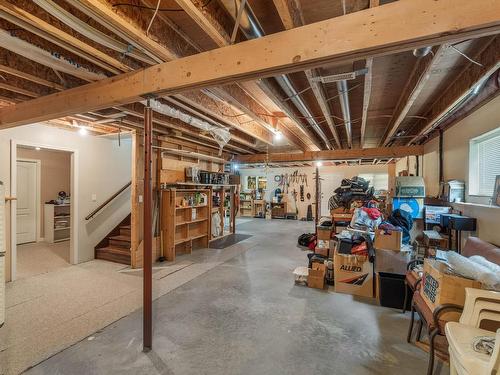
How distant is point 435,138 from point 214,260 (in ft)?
15.5

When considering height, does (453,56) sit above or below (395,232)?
above

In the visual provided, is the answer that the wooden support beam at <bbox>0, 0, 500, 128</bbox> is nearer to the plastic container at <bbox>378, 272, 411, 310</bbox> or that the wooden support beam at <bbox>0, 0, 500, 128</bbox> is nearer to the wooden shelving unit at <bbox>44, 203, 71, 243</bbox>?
the plastic container at <bbox>378, 272, 411, 310</bbox>

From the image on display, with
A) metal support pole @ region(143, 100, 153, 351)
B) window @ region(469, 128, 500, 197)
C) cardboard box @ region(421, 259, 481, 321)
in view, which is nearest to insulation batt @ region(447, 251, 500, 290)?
cardboard box @ region(421, 259, 481, 321)

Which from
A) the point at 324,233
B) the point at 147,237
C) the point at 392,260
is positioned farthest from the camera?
the point at 324,233

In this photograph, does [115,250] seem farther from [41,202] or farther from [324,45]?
[324,45]

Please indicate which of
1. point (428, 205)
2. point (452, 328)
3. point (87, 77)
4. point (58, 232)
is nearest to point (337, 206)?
point (428, 205)

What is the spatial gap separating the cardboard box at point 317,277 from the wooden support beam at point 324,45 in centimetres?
282

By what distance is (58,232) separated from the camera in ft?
21.4

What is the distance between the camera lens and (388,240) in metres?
3.24

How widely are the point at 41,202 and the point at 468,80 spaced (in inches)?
346

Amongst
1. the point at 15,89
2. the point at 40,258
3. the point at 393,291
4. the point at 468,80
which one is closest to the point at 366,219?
the point at 393,291

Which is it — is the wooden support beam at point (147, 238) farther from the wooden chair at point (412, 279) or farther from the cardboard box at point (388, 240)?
the cardboard box at point (388, 240)

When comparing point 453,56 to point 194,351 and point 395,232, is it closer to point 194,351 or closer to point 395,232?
point 395,232

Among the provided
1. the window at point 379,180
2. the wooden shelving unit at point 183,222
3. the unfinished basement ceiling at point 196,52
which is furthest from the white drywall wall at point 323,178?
the unfinished basement ceiling at point 196,52
